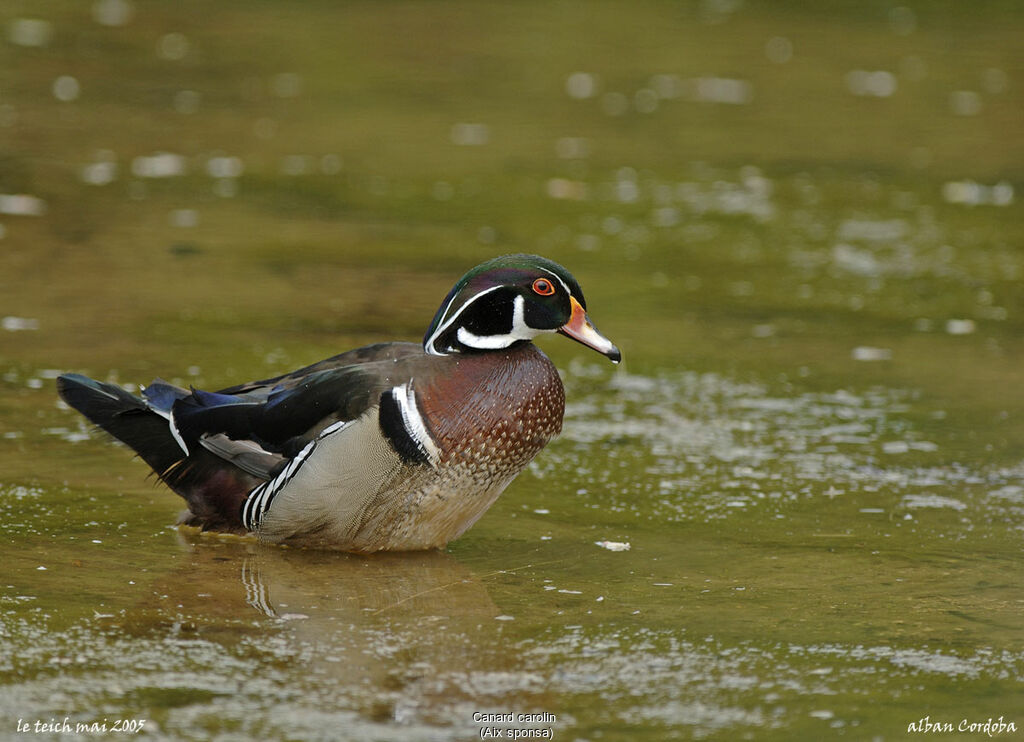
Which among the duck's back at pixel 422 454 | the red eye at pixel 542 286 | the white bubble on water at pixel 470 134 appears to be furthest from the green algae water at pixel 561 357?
the red eye at pixel 542 286

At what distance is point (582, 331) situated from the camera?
5215 mm

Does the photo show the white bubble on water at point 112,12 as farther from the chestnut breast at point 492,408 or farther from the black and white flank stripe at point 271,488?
the chestnut breast at point 492,408

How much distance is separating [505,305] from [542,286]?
0.42 feet

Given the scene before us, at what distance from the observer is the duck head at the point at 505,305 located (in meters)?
5.09

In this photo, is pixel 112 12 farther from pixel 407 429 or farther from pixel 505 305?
pixel 407 429

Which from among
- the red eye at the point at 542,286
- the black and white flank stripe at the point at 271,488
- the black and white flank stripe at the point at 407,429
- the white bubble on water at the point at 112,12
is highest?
the white bubble on water at the point at 112,12

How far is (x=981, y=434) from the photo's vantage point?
644cm

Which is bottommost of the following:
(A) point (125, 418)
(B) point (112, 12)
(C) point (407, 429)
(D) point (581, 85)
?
(A) point (125, 418)

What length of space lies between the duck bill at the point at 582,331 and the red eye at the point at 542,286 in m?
0.09

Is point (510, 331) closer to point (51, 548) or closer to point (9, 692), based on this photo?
point (51, 548)

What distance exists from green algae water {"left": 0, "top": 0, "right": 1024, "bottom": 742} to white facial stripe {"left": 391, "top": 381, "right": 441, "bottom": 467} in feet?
1.32

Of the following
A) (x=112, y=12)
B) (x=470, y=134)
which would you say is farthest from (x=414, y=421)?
(x=112, y=12)

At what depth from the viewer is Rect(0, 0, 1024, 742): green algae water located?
417 cm

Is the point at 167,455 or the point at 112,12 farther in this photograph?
the point at 112,12
